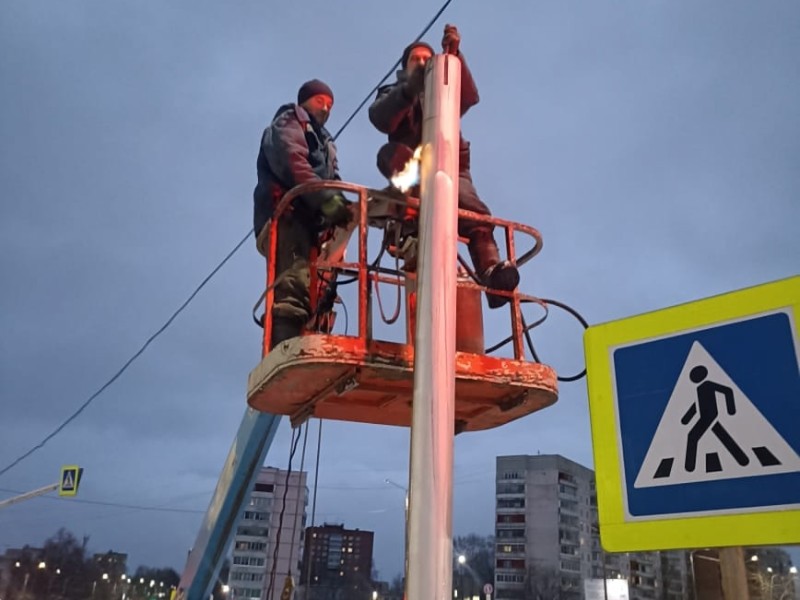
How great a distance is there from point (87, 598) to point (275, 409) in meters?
106

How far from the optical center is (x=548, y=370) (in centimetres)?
426

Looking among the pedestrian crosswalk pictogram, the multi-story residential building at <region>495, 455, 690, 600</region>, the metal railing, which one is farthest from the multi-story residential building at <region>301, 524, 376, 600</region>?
the pedestrian crosswalk pictogram

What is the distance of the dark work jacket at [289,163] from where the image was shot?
15.2 feet

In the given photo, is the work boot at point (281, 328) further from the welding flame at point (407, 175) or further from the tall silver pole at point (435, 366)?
the tall silver pole at point (435, 366)

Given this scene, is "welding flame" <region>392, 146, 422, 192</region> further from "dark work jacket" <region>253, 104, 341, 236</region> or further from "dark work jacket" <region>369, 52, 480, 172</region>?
"dark work jacket" <region>253, 104, 341, 236</region>

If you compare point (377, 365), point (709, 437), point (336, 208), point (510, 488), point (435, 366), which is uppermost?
point (510, 488)

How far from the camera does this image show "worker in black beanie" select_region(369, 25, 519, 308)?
141 inches

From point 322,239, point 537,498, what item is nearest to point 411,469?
point 322,239

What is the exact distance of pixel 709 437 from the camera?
2293mm

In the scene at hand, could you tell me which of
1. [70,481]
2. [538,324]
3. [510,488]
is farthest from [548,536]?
[538,324]

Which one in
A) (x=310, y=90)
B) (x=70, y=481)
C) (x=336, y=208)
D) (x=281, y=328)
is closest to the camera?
(x=336, y=208)

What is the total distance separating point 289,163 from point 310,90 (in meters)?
1.22

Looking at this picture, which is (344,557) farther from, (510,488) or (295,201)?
(295,201)

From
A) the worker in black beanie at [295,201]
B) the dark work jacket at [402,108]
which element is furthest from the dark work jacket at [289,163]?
the dark work jacket at [402,108]
